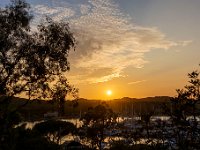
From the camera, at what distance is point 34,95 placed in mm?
37656

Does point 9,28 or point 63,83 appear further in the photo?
point 63,83

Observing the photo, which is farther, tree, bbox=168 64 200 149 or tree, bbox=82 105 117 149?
tree, bbox=82 105 117 149

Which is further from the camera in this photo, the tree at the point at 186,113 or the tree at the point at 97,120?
the tree at the point at 97,120

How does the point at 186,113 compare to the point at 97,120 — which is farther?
the point at 97,120

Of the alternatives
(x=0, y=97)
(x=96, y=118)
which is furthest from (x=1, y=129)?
(x=96, y=118)

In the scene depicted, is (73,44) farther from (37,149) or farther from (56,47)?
(37,149)

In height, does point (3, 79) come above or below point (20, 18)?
below

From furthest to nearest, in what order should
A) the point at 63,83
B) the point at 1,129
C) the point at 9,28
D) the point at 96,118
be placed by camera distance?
the point at 96,118 → the point at 1,129 → the point at 63,83 → the point at 9,28

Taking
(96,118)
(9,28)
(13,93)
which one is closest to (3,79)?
(13,93)

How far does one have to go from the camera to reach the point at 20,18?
118ft

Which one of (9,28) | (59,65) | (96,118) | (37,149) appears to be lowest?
(37,149)

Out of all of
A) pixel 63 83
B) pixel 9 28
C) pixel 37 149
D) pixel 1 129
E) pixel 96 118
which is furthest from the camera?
pixel 96 118

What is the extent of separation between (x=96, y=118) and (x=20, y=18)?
85.7 ft

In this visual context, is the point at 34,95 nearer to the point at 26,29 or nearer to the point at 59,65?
the point at 59,65
